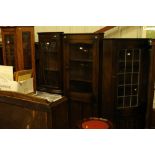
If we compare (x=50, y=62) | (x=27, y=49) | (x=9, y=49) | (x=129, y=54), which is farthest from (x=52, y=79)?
(x=129, y=54)

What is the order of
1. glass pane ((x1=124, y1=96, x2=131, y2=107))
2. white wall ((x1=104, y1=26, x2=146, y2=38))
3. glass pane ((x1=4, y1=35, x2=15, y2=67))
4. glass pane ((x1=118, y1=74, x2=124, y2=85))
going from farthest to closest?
glass pane ((x1=4, y1=35, x2=15, y2=67)) < white wall ((x1=104, y1=26, x2=146, y2=38)) < glass pane ((x1=124, y1=96, x2=131, y2=107)) < glass pane ((x1=118, y1=74, x2=124, y2=85))

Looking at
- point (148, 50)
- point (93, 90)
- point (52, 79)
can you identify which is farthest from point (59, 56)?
point (148, 50)

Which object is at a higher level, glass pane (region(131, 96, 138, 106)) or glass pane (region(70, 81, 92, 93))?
glass pane (region(70, 81, 92, 93))

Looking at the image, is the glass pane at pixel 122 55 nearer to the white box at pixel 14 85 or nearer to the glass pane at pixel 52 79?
the glass pane at pixel 52 79

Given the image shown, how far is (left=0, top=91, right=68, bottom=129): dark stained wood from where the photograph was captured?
171cm

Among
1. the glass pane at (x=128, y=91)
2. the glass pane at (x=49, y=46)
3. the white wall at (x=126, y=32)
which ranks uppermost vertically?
the white wall at (x=126, y=32)

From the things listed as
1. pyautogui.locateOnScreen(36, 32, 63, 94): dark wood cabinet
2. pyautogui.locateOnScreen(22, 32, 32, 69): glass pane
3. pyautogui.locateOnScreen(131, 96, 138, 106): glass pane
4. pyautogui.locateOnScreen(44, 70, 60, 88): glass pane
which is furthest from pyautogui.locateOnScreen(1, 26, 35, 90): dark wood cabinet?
pyautogui.locateOnScreen(131, 96, 138, 106): glass pane

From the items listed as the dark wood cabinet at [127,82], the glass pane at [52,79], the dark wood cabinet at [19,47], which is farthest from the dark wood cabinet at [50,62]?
the dark wood cabinet at [127,82]

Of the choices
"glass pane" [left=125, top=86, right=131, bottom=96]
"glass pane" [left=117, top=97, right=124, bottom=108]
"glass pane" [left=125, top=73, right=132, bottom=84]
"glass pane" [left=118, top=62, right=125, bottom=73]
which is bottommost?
"glass pane" [left=117, top=97, right=124, bottom=108]

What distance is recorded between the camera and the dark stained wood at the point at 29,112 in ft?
5.62

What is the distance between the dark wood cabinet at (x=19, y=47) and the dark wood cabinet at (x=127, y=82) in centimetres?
107

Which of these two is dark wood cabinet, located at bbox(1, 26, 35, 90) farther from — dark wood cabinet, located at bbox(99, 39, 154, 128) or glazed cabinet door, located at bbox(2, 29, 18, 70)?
dark wood cabinet, located at bbox(99, 39, 154, 128)

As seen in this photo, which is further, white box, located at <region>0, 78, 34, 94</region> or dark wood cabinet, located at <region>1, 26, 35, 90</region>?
dark wood cabinet, located at <region>1, 26, 35, 90</region>
